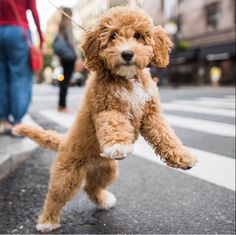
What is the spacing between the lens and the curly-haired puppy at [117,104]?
1.99 meters

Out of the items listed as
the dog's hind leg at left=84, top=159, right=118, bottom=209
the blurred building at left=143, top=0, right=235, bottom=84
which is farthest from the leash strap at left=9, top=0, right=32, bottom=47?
the blurred building at left=143, top=0, right=235, bottom=84

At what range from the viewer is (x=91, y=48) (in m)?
2.11

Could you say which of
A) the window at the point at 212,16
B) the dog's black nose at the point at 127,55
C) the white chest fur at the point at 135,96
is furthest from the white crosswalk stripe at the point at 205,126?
the window at the point at 212,16

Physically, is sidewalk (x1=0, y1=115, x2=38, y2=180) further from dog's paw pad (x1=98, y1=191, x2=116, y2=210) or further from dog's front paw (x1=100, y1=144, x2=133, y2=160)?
dog's front paw (x1=100, y1=144, x2=133, y2=160)

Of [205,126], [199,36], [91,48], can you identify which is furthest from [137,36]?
[199,36]

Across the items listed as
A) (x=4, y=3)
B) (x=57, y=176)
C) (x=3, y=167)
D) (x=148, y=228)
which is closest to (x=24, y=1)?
(x=4, y=3)

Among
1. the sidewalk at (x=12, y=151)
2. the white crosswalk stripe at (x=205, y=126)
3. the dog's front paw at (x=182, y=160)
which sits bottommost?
the white crosswalk stripe at (x=205, y=126)

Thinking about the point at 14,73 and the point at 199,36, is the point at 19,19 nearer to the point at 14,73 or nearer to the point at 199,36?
the point at 14,73

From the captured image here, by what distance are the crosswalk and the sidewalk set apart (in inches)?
50.2

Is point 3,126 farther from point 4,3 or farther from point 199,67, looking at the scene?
point 199,67

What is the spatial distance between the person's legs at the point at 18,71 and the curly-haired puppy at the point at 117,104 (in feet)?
6.96

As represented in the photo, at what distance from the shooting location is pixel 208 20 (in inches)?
1176

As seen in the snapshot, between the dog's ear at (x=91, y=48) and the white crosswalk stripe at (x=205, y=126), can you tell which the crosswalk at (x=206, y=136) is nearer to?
the white crosswalk stripe at (x=205, y=126)

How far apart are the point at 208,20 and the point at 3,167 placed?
2807cm
